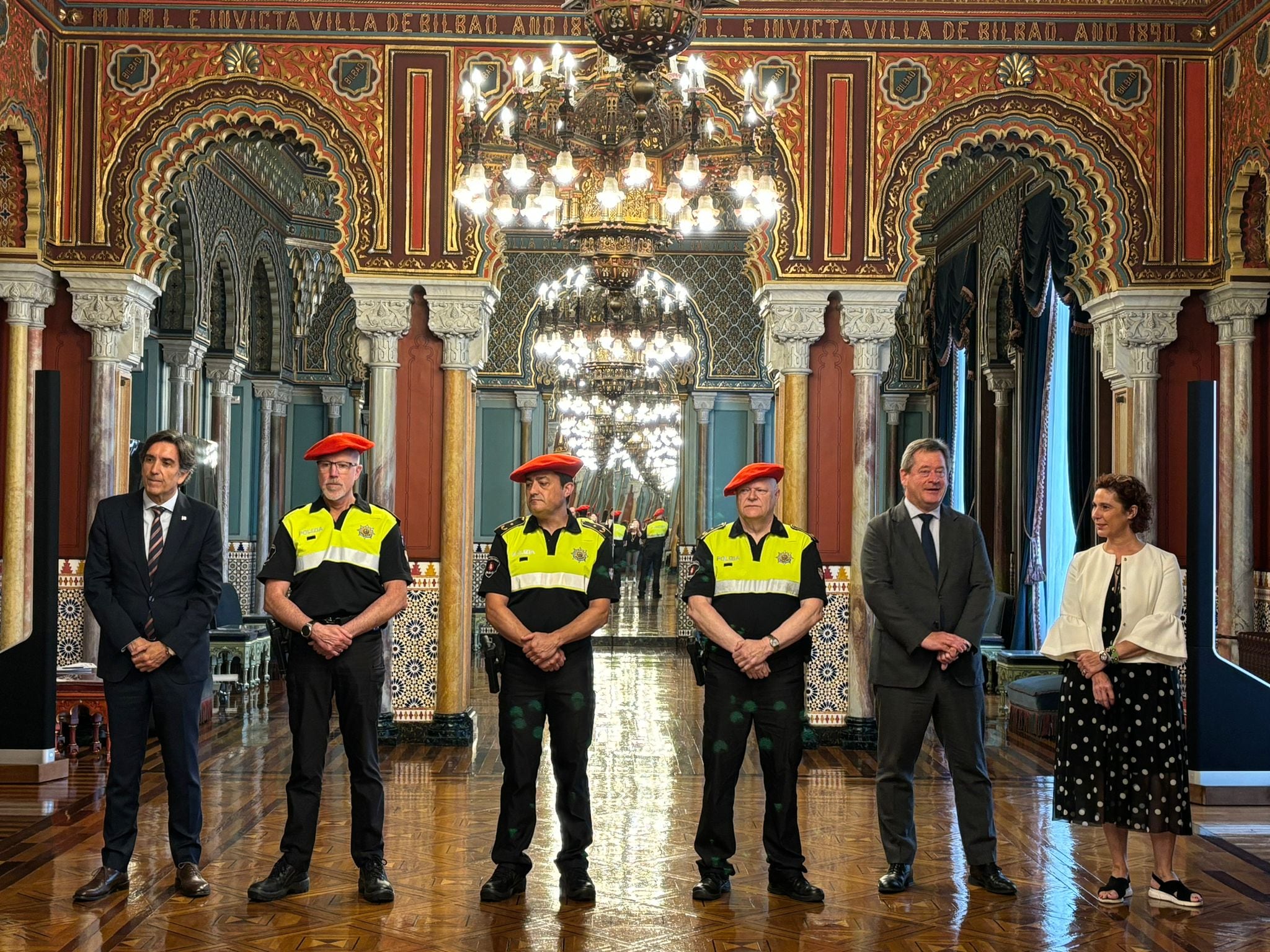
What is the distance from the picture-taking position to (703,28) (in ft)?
30.2

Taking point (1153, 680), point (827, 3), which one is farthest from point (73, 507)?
point (1153, 680)

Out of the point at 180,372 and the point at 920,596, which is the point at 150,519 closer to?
the point at 920,596

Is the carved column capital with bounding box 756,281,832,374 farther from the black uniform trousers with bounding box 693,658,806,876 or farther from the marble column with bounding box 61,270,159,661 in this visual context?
the black uniform trousers with bounding box 693,658,806,876

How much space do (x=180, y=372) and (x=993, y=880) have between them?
9.68 meters

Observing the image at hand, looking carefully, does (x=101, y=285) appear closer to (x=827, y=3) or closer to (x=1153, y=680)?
(x=827, y=3)

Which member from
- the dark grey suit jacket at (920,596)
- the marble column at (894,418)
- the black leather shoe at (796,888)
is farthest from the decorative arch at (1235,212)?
the marble column at (894,418)

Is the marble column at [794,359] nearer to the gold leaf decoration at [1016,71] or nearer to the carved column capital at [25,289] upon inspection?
the gold leaf decoration at [1016,71]

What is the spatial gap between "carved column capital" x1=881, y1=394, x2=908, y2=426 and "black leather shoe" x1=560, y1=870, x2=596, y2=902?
41.7 ft

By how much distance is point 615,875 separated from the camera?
18.3ft

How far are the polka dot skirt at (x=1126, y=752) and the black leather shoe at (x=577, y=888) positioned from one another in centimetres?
173

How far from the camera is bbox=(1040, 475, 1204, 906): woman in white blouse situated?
500 cm

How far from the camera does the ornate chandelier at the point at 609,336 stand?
1283cm

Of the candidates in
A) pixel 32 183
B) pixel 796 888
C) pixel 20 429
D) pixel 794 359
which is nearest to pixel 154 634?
pixel 796 888

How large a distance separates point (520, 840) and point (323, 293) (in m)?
12.7
